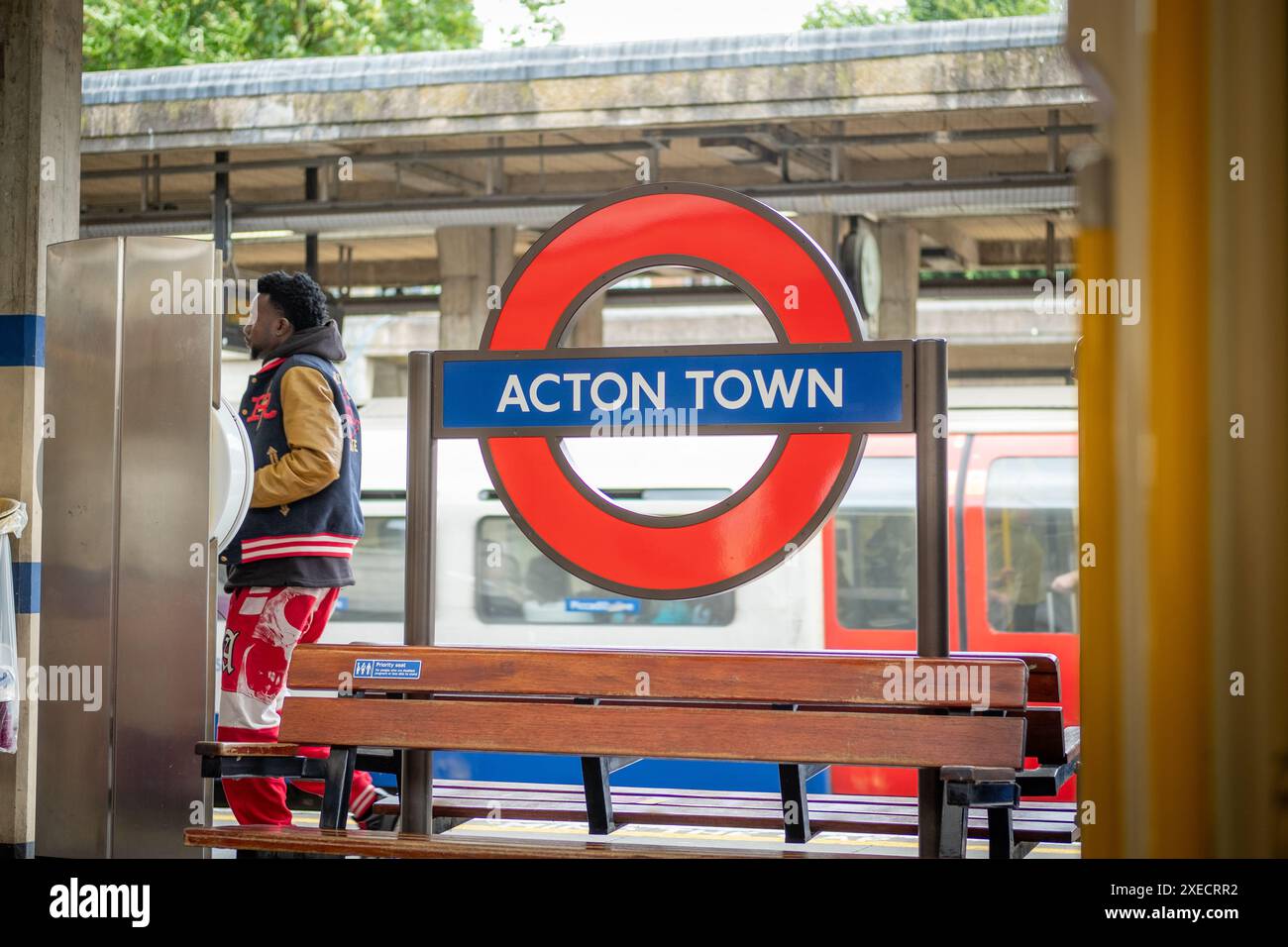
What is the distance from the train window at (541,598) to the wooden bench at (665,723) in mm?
4439

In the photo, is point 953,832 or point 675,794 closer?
point 953,832

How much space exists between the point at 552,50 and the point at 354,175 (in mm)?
3215

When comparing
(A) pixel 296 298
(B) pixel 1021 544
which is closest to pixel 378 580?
(B) pixel 1021 544

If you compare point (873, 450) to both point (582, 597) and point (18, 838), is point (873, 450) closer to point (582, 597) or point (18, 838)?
point (582, 597)

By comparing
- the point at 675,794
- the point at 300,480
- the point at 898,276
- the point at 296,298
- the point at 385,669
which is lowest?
the point at 675,794

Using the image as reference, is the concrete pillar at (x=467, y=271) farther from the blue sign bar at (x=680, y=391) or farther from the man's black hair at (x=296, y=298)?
the blue sign bar at (x=680, y=391)

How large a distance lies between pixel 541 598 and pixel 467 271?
4.06 meters

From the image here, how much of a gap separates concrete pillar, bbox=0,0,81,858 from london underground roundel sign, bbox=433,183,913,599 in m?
2.03

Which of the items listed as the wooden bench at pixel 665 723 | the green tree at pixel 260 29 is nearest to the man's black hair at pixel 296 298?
the wooden bench at pixel 665 723

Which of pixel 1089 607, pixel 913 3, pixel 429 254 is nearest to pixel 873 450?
pixel 1089 607

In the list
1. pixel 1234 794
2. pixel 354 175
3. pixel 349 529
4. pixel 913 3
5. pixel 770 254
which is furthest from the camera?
pixel 913 3

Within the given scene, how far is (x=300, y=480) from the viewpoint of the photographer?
4395mm

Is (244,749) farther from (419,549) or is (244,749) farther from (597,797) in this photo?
(597,797)

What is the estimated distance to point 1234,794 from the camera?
2174 millimetres
